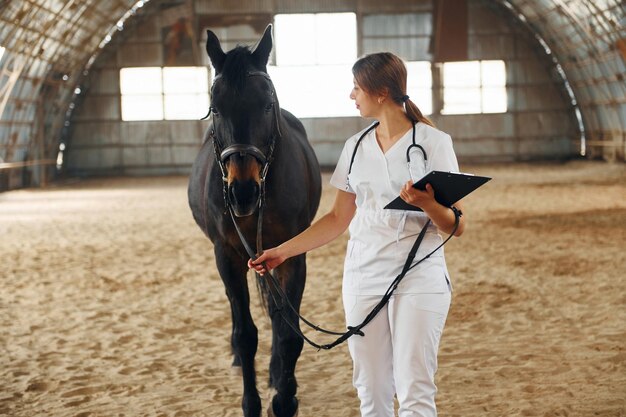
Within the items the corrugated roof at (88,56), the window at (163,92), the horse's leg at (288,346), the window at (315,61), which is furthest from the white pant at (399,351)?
the window at (163,92)

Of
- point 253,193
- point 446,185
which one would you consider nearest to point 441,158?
point 446,185

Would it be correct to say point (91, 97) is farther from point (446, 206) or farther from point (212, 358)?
point (446, 206)

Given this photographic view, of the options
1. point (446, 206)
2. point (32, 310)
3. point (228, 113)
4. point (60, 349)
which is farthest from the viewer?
point (32, 310)

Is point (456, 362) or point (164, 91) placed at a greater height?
point (164, 91)

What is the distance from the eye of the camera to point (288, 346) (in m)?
4.66

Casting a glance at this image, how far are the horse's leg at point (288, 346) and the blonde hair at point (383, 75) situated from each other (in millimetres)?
1930

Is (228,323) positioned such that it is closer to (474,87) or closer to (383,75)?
(383,75)

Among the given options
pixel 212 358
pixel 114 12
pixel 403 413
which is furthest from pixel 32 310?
pixel 114 12

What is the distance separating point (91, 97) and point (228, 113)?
2697cm

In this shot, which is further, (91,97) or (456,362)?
(91,97)

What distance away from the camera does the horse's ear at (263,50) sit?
4.27 meters

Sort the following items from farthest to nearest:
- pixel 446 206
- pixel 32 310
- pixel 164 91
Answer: pixel 164 91
pixel 32 310
pixel 446 206

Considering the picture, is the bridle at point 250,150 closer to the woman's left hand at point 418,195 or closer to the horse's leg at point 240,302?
the horse's leg at point 240,302

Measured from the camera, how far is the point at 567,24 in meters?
26.5
